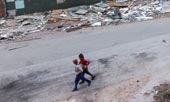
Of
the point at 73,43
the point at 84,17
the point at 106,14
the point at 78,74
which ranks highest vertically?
the point at 78,74

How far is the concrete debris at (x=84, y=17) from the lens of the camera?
2461 cm

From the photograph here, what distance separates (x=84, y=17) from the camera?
87.9 ft

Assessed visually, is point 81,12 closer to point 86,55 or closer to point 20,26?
point 20,26

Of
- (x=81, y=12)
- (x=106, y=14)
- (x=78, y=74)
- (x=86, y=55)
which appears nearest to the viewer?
(x=78, y=74)

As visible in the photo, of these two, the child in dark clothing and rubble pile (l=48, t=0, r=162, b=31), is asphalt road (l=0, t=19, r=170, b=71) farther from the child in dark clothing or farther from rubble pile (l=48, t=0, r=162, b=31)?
the child in dark clothing

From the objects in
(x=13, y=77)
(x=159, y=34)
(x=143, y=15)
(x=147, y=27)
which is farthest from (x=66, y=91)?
(x=143, y=15)

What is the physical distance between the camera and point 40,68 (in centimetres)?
1698

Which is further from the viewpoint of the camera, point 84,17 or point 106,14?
point 106,14

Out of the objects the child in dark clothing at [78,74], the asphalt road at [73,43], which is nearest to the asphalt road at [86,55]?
the asphalt road at [73,43]

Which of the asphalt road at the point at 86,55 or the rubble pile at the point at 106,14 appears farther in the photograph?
the rubble pile at the point at 106,14

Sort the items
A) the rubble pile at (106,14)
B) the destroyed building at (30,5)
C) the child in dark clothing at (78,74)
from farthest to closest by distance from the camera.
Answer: the destroyed building at (30,5), the rubble pile at (106,14), the child in dark clothing at (78,74)

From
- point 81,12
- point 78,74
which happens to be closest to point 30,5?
point 81,12

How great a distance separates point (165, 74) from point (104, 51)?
4181 millimetres

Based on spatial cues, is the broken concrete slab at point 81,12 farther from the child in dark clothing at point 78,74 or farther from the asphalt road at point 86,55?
the child in dark clothing at point 78,74
